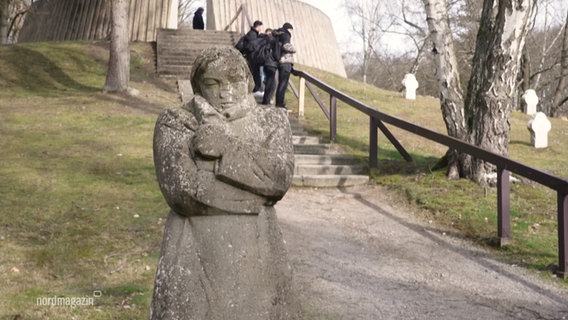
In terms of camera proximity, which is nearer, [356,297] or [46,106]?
[356,297]

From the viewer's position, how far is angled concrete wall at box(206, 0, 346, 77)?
2420cm

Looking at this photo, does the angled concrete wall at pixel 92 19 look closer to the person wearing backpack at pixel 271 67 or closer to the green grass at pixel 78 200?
the green grass at pixel 78 200

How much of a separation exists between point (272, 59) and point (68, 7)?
15547mm

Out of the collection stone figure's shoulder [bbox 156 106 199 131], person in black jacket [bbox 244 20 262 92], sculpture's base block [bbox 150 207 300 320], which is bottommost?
sculpture's base block [bbox 150 207 300 320]

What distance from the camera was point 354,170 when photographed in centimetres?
1112

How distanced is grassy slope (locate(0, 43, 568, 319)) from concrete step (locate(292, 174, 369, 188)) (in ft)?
1.49

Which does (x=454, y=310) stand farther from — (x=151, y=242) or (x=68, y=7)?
(x=68, y=7)

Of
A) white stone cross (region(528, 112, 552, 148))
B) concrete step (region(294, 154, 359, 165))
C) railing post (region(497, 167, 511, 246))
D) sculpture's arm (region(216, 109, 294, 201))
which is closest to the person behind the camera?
sculpture's arm (region(216, 109, 294, 201))

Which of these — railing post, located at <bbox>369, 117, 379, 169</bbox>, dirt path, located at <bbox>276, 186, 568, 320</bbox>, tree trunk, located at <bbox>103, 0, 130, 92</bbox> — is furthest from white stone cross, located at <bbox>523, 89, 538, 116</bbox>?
tree trunk, located at <bbox>103, 0, 130, 92</bbox>

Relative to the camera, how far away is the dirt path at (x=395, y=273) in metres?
5.74

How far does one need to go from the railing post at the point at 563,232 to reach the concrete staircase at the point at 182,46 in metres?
13.9

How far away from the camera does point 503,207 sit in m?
7.54

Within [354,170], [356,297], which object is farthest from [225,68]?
[354,170]

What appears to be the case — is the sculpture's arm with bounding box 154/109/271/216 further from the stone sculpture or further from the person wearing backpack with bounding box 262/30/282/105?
the person wearing backpack with bounding box 262/30/282/105
